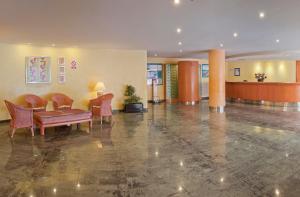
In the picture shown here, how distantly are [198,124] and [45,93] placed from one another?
5524 millimetres

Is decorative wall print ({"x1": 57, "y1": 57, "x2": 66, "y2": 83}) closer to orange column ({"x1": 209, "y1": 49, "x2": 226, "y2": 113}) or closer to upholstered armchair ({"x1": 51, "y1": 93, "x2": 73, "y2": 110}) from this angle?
upholstered armchair ({"x1": 51, "y1": 93, "x2": 73, "y2": 110})

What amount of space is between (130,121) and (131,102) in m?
2.20

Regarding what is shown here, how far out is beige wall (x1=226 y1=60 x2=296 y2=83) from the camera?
18.2 meters

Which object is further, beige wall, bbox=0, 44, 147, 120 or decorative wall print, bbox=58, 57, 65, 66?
decorative wall print, bbox=58, 57, 65, 66

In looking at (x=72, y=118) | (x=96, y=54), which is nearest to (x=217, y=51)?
(x=96, y=54)

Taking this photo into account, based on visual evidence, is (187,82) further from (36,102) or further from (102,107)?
(36,102)

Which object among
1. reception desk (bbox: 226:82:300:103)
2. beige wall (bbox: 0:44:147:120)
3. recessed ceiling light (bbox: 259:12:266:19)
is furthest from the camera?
reception desk (bbox: 226:82:300:103)

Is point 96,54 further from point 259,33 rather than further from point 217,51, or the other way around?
point 259,33

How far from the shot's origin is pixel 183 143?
5.91 m

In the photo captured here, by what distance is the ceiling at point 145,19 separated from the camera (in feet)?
14.8

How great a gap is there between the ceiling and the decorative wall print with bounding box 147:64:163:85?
6973 mm

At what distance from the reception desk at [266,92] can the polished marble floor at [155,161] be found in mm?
4472

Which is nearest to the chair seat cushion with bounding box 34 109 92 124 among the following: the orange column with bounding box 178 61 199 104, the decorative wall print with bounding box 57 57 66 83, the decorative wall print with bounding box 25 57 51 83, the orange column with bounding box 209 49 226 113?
the decorative wall print with bounding box 25 57 51 83

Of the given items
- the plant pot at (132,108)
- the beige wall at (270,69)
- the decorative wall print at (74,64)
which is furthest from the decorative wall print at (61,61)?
the beige wall at (270,69)
